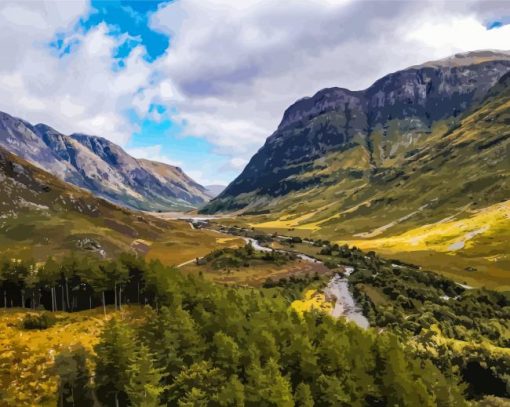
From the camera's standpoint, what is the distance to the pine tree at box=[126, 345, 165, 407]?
166 feet

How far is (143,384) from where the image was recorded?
173 ft

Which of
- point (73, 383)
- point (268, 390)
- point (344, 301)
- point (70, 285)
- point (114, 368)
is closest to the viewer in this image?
point (268, 390)

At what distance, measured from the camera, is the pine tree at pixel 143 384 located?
5069 centimetres

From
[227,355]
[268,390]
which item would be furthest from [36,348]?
[268,390]

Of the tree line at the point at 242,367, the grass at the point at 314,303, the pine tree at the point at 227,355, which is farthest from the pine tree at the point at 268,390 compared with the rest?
the grass at the point at 314,303

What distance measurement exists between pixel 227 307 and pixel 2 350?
32603 mm

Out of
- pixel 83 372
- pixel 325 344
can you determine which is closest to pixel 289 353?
pixel 325 344

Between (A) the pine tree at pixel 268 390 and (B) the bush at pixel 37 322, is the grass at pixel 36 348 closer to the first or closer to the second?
(B) the bush at pixel 37 322

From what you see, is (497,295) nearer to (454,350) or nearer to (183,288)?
(454,350)

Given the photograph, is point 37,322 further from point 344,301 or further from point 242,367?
point 344,301

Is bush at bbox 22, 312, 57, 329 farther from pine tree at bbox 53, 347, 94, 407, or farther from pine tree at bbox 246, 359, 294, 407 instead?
pine tree at bbox 246, 359, 294, 407

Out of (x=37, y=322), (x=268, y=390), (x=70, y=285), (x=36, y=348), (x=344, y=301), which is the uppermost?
(x=70, y=285)

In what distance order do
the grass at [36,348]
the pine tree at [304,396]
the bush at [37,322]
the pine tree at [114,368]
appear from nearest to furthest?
the grass at [36,348]
the pine tree at [114,368]
the pine tree at [304,396]
the bush at [37,322]

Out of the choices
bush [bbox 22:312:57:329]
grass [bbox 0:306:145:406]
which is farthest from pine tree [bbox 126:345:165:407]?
bush [bbox 22:312:57:329]
